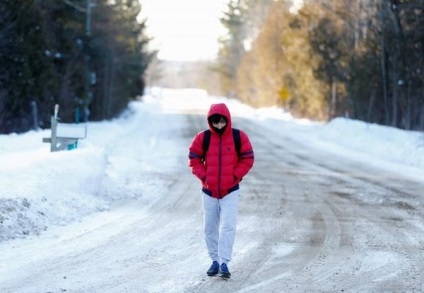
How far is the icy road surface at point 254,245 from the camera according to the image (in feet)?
23.3

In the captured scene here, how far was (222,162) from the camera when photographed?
7367 millimetres

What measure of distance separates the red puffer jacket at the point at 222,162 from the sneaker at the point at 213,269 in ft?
2.38

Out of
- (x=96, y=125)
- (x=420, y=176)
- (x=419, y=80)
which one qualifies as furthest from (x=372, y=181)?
(x=96, y=125)

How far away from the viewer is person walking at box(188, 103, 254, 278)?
7340 mm

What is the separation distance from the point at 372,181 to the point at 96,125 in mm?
23383

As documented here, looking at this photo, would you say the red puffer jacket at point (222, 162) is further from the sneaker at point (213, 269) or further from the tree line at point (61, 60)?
the tree line at point (61, 60)

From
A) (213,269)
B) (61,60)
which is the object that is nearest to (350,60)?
(61,60)

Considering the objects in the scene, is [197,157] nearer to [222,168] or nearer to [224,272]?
[222,168]

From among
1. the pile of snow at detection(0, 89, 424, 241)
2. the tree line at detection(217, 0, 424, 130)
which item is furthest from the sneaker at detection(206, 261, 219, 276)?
the tree line at detection(217, 0, 424, 130)

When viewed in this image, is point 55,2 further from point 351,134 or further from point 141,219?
point 141,219

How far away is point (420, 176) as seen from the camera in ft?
60.5

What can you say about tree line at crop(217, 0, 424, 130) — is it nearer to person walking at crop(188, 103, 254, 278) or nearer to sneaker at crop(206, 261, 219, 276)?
person walking at crop(188, 103, 254, 278)

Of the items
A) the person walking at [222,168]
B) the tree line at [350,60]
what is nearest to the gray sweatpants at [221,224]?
the person walking at [222,168]

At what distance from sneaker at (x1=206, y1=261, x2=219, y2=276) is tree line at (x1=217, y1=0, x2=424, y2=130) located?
68.7 feet
